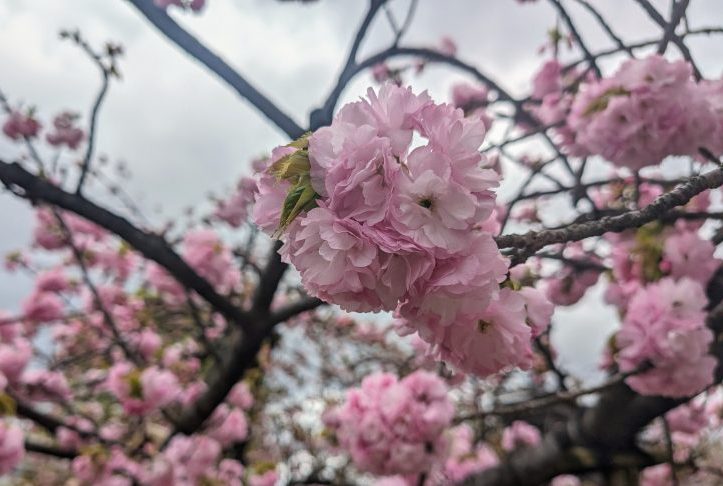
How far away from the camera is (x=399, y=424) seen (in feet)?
6.04

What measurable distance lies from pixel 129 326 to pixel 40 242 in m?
1.03

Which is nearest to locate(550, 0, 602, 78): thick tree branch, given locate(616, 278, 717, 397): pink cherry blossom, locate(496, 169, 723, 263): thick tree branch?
locate(616, 278, 717, 397): pink cherry blossom

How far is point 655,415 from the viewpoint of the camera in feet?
6.95

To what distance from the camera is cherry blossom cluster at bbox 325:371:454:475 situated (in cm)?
182

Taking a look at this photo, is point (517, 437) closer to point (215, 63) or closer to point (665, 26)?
point (665, 26)

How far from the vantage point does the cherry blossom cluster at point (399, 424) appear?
5.96 ft

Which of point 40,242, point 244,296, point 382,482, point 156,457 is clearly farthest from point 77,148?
→ point 382,482

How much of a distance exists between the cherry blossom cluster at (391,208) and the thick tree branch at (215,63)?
1.44 meters

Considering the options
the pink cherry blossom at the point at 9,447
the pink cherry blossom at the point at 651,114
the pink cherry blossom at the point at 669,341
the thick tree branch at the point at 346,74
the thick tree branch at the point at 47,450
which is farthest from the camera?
the thick tree branch at the point at 47,450

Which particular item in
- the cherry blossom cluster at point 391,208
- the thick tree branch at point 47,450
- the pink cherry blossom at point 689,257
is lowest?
the cherry blossom cluster at point 391,208

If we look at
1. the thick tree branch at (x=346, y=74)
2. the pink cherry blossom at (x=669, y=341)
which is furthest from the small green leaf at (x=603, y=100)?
the thick tree branch at (x=346, y=74)

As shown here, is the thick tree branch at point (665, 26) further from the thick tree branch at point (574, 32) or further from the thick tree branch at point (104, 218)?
the thick tree branch at point (104, 218)

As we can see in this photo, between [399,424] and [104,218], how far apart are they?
1312mm

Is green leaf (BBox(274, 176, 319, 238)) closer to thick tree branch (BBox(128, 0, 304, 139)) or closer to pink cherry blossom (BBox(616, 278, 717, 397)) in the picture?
pink cherry blossom (BBox(616, 278, 717, 397))
